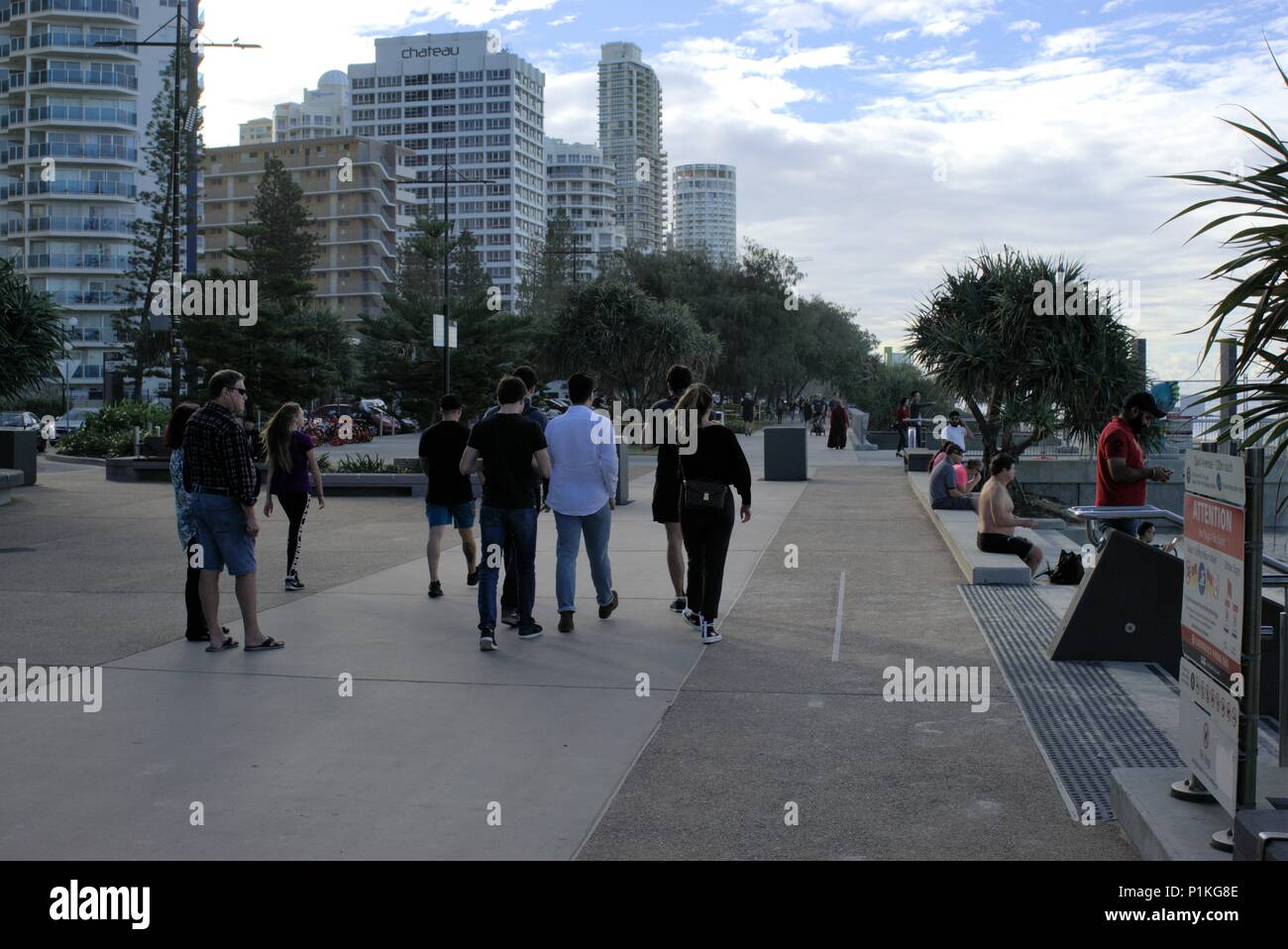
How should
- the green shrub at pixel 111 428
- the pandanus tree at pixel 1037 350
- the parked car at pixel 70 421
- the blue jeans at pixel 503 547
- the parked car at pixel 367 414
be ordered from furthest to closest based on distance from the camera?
the parked car at pixel 367 414
the parked car at pixel 70 421
the green shrub at pixel 111 428
the pandanus tree at pixel 1037 350
the blue jeans at pixel 503 547

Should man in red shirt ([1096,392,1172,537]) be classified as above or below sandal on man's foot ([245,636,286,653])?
above

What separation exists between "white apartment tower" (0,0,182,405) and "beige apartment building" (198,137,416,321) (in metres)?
28.4

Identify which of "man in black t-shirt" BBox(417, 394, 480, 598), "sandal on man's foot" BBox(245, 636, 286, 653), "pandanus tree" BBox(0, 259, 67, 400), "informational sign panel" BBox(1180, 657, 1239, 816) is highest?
"pandanus tree" BBox(0, 259, 67, 400)

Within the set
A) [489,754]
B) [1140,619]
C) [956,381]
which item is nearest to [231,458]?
[489,754]

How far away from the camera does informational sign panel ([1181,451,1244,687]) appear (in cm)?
428

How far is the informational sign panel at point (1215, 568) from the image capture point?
428 cm

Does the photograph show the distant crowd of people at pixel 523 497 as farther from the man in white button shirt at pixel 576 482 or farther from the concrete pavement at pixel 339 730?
the concrete pavement at pixel 339 730

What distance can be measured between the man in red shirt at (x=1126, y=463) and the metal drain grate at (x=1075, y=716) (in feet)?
3.46

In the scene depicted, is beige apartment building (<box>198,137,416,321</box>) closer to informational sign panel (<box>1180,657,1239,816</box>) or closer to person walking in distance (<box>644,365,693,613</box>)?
person walking in distance (<box>644,365,693,613</box>)

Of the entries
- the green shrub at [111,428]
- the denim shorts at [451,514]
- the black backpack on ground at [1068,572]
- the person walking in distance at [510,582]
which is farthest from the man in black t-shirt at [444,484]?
the green shrub at [111,428]

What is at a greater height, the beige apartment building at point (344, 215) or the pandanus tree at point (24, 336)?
the beige apartment building at point (344, 215)

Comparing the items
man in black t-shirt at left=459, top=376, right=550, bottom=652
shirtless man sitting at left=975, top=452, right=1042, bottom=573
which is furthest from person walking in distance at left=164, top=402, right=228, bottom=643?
shirtless man sitting at left=975, top=452, right=1042, bottom=573
